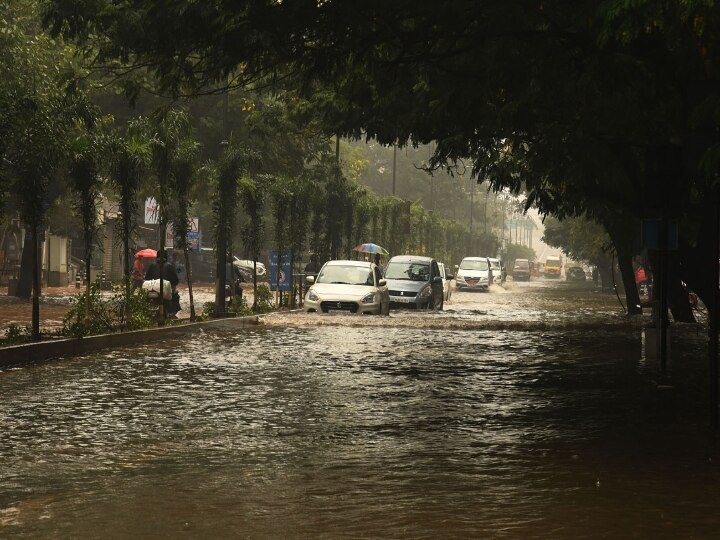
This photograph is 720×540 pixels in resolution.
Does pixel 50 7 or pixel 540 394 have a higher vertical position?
pixel 50 7

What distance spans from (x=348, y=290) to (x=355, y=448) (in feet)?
67.0

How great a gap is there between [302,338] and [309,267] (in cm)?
1990

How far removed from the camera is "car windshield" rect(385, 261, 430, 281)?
40656 millimetres

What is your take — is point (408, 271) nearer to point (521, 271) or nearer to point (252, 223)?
point (252, 223)

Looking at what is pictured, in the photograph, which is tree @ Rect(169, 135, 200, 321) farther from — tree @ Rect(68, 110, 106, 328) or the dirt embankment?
tree @ Rect(68, 110, 106, 328)

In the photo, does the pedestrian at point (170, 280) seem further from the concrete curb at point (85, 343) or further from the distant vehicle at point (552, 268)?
the distant vehicle at point (552, 268)

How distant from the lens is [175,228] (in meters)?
28.6

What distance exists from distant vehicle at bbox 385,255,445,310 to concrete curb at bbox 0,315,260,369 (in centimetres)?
1265

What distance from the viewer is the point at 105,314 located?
2245cm

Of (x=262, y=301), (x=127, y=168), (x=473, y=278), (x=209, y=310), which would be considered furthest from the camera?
(x=473, y=278)

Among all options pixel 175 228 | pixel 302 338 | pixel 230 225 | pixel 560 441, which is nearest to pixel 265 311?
pixel 230 225

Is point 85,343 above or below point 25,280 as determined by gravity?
below

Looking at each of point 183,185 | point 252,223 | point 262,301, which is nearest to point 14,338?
point 183,185

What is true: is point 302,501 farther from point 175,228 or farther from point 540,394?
point 175,228
